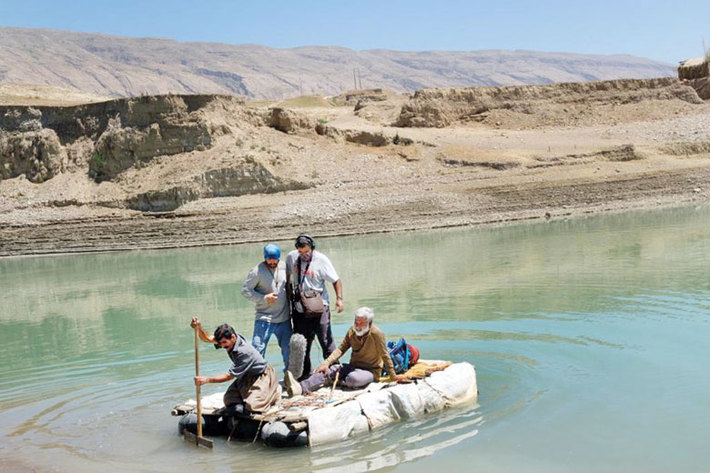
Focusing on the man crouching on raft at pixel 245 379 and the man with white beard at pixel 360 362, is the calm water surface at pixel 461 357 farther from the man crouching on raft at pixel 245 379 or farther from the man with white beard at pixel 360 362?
the man with white beard at pixel 360 362

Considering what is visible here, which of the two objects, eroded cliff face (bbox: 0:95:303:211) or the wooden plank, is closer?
the wooden plank

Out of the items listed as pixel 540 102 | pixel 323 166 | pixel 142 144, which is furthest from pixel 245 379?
pixel 540 102

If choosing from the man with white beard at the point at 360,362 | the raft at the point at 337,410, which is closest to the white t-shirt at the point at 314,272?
the man with white beard at the point at 360,362

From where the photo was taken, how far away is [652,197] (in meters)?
33.6

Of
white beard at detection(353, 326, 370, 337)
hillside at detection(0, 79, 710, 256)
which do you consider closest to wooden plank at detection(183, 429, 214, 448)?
white beard at detection(353, 326, 370, 337)

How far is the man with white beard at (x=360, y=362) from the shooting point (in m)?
9.05

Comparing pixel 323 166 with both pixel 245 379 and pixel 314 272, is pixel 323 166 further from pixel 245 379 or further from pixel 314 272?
pixel 245 379

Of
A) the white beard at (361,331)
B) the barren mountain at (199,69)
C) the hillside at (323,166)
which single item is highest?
the barren mountain at (199,69)

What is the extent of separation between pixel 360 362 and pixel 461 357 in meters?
2.32

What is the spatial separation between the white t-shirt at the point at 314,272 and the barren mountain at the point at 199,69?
113 meters

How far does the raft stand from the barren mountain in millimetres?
113171

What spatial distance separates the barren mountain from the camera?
13625 centimetres

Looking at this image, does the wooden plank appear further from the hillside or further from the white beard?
the hillside

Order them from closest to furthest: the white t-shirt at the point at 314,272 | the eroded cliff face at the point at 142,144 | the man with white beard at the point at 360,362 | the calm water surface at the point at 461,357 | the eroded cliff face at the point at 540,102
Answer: the calm water surface at the point at 461,357, the man with white beard at the point at 360,362, the white t-shirt at the point at 314,272, the eroded cliff face at the point at 142,144, the eroded cliff face at the point at 540,102
